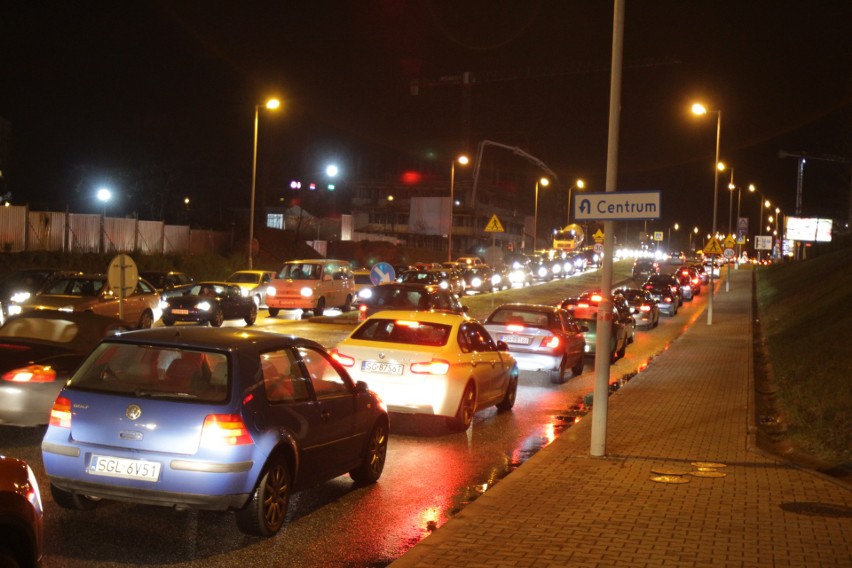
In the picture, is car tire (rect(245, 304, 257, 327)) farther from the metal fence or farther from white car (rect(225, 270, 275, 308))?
the metal fence

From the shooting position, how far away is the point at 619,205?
1059 centimetres

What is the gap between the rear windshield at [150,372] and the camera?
24.1 ft

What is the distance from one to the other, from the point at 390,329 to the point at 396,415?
1246 millimetres

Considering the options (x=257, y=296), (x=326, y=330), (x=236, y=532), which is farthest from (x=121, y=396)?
(x=257, y=296)

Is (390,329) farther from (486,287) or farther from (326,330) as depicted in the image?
(486,287)

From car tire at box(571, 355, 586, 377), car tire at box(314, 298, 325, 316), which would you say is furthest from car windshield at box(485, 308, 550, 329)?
car tire at box(314, 298, 325, 316)

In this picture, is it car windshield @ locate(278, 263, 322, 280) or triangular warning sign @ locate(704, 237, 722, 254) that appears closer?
car windshield @ locate(278, 263, 322, 280)

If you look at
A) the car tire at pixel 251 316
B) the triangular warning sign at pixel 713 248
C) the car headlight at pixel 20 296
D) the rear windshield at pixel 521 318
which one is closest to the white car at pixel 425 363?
the rear windshield at pixel 521 318

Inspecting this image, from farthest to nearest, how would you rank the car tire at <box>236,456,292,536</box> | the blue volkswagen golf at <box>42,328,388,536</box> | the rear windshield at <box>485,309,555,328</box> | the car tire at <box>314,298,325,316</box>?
the car tire at <box>314,298,325,316</box>, the rear windshield at <box>485,309,555,328</box>, the car tire at <box>236,456,292,536</box>, the blue volkswagen golf at <box>42,328,388,536</box>

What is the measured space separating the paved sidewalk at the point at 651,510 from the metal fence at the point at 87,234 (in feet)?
103

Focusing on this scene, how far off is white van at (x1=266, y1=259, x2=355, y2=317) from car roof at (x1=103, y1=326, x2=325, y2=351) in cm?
2426

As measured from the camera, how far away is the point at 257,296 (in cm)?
3469

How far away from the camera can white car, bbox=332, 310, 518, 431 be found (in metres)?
12.3

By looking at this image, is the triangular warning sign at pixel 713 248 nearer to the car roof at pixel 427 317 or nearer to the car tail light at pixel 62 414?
the car roof at pixel 427 317
